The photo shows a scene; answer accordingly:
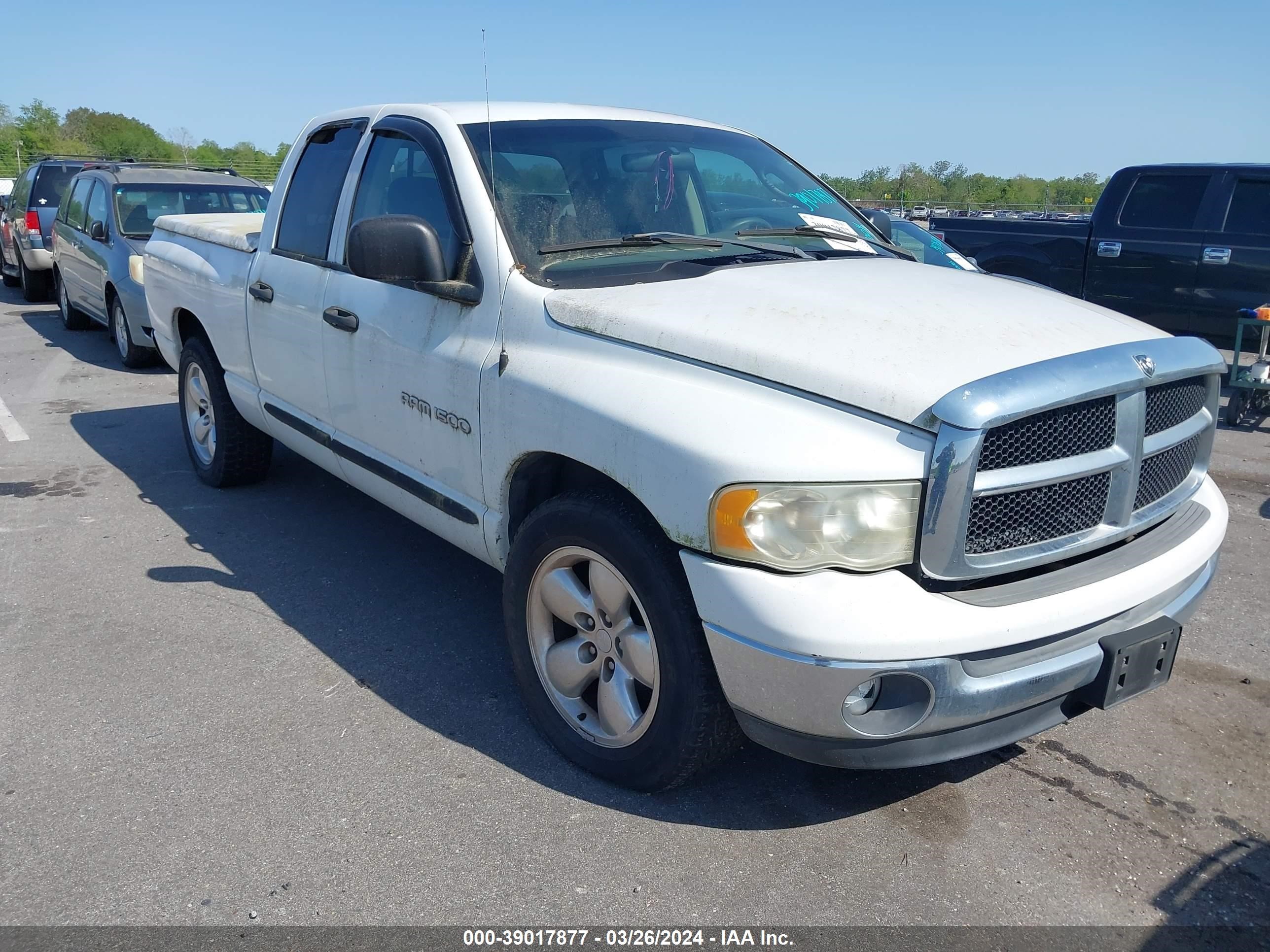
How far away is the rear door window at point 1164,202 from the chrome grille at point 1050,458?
25.4 feet

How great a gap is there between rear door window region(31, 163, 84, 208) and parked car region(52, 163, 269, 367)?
332 cm

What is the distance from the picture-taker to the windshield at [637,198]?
339 cm

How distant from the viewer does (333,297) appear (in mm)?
4105

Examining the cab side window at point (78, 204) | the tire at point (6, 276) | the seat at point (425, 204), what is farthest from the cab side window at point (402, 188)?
the tire at point (6, 276)

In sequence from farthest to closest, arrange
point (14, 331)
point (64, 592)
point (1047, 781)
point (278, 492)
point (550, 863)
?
point (14, 331) → point (278, 492) → point (64, 592) → point (1047, 781) → point (550, 863)

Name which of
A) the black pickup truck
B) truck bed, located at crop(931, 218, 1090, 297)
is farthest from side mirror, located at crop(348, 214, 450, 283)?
truck bed, located at crop(931, 218, 1090, 297)

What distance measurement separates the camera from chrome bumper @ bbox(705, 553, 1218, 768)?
94.7 inches

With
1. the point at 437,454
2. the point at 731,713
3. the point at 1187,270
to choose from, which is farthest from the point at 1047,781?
the point at 1187,270

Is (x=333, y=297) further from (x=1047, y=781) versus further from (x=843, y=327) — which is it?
(x=1047, y=781)

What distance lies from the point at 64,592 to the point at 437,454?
212 centimetres

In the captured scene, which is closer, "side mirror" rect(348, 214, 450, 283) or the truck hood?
the truck hood

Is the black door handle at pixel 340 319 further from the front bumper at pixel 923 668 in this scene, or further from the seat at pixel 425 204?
the front bumper at pixel 923 668

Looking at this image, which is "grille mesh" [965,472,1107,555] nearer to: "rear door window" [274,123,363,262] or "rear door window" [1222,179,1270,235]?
"rear door window" [274,123,363,262]

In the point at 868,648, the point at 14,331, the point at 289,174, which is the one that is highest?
the point at 289,174
